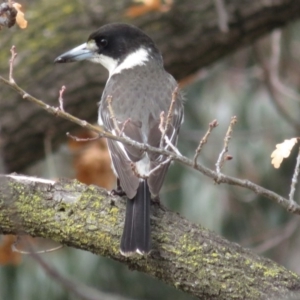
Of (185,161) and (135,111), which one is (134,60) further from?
(185,161)

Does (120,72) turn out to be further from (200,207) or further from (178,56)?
(200,207)

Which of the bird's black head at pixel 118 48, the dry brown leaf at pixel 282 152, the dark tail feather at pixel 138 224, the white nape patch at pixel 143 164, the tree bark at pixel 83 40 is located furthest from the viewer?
the tree bark at pixel 83 40

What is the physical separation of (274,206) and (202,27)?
257 centimetres

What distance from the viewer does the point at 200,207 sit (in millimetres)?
6469

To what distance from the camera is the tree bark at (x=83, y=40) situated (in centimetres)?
465

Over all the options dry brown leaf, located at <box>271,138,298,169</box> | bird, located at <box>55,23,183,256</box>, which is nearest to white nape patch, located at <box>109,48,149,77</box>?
bird, located at <box>55,23,183,256</box>

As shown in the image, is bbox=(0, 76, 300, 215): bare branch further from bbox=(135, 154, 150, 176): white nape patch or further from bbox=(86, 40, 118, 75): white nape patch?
bbox=(86, 40, 118, 75): white nape patch

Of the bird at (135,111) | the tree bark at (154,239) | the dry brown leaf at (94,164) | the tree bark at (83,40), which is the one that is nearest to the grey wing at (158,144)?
the bird at (135,111)

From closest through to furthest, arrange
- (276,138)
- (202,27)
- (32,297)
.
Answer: (202,27) → (32,297) → (276,138)

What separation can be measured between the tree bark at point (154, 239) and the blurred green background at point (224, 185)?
2541mm

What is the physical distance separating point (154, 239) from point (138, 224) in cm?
9

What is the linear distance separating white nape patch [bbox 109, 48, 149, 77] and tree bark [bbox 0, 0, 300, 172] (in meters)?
0.24

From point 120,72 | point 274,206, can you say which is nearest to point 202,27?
point 120,72

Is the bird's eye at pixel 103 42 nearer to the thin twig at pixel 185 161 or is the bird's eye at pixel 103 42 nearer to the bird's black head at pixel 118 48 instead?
the bird's black head at pixel 118 48
